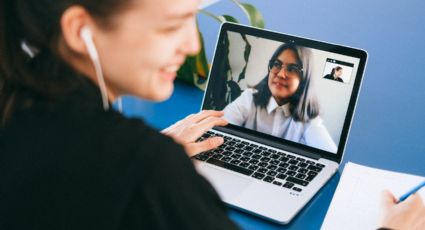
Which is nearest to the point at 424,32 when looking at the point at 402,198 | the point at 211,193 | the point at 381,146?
the point at 381,146

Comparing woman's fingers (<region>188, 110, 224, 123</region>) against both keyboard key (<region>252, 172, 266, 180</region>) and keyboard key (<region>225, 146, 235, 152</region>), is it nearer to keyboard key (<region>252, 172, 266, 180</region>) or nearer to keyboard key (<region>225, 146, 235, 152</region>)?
keyboard key (<region>225, 146, 235, 152</region>)

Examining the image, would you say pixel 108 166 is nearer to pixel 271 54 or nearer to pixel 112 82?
pixel 112 82

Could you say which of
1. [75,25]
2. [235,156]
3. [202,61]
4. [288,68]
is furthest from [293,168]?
[75,25]

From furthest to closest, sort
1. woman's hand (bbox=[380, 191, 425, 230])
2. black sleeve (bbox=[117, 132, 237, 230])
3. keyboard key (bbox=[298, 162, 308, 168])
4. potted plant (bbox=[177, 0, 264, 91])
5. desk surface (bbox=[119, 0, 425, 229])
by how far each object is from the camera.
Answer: desk surface (bbox=[119, 0, 425, 229])
potted plant (bbox=[177, 0, 264, 91])
keyboard key (bbox=[298, 162, 308, 168])
woman's hand (bbox=[380, 191, 425, 230])
black sleeve (bbox=[117, 132, 237, 230])

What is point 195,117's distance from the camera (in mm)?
1108

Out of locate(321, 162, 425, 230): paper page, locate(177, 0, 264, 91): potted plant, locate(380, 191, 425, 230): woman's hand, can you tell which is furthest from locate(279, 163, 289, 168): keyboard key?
locate(177, 0, 264, 91): potted plant

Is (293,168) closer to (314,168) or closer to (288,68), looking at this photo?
(314,168)

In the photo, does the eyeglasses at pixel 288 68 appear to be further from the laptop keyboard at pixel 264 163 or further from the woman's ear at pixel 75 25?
the woman's ear at pixel 75 25

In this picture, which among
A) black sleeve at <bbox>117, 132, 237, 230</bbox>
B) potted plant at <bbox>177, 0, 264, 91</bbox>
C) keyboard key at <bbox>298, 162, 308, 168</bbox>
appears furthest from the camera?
potted plant at <bbox>177, 0, 264, 91</bbox>

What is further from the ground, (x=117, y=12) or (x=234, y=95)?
(x=117, y=12)

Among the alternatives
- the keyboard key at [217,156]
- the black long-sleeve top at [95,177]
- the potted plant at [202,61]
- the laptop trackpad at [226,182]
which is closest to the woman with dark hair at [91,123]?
the black long-sleeve top at [95,177]

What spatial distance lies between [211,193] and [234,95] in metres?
0.62

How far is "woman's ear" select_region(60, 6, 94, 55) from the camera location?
527 mm

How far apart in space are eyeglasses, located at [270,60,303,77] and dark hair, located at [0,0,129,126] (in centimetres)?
60
